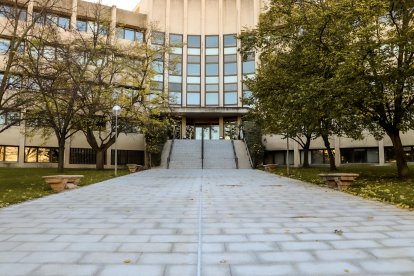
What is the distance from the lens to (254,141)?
31.3 metres

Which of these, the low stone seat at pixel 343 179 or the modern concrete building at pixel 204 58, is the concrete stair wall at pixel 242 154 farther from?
the low stone seat at pixel 343 179

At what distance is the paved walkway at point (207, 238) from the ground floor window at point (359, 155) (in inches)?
1071

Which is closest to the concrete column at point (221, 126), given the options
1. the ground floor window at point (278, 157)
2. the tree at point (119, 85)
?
the ground floor window at point (278, 157)

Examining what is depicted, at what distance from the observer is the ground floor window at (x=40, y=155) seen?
31797 mm

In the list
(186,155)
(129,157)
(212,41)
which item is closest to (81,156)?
(129,157)

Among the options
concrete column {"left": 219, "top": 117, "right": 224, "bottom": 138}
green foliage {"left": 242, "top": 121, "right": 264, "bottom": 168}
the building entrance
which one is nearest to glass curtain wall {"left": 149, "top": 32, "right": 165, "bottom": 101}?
the building entrance

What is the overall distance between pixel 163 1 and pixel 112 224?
3996cm

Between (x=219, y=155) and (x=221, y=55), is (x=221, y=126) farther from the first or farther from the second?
(x=219, y=155)

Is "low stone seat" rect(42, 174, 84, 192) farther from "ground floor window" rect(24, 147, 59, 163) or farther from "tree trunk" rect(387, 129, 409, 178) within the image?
"ground floor window" rect(24, 147, 59, 163)

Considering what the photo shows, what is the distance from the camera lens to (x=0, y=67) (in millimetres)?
30531

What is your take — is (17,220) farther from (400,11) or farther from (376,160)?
(376,160)

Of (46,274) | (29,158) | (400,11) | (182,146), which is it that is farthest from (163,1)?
(46,274)

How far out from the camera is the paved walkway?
4.05 meters

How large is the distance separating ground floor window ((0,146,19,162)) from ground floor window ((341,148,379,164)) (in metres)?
28.9
